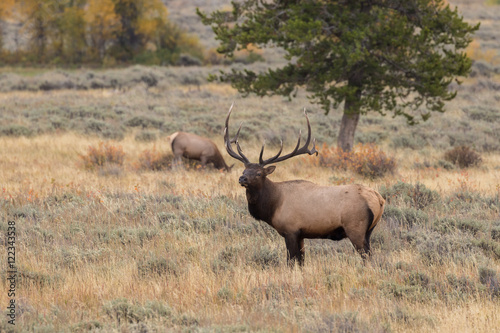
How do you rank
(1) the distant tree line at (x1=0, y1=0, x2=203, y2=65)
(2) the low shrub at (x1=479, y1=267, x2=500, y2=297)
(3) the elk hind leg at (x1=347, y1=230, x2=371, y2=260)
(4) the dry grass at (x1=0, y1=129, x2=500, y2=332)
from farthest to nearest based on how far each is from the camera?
(1) the distant tree line at (x1=0, y1=0, x2=203, y2=65) < (3) the elk hind leg at (x1=347, y1=230, x2=371, y2=260) < (2) the low shrub at (x1=479, y1=267, x2=500, y2=297) < (4) the dry grass at (x1=0, y1=129, x2=500, y2=332)

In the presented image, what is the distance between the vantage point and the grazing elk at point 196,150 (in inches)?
538

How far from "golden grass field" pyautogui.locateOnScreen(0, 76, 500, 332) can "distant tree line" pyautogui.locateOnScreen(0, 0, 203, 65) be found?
3566 centimetres

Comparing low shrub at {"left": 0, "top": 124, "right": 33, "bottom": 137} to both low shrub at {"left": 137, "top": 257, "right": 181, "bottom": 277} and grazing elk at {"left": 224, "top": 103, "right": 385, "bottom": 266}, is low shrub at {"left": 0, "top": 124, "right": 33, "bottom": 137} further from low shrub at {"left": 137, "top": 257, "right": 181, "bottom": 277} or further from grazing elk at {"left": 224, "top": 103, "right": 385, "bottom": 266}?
grazing elk at {"left": 224, "top": 103, "right": 385, "bottom": 266}

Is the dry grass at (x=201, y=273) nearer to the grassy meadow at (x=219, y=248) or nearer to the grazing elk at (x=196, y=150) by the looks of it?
the grassy meadow at (x=219, y=248)

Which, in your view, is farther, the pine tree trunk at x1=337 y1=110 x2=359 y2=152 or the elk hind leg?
the pine tree trunk at x1=337 y1=110 x2=359 y2=152

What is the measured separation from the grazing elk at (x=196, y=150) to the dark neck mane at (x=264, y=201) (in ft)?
22.3

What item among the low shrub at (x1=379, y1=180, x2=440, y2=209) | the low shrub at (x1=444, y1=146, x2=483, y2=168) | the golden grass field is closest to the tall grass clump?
the golden grass field

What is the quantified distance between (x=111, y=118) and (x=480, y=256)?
16990mm

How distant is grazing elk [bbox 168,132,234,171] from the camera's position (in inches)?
538

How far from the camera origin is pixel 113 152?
1374 cm

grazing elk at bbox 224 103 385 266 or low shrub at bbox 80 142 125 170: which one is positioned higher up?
grazing elk at bbox 224 103 385 266

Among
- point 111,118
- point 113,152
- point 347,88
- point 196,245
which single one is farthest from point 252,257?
point 111,118

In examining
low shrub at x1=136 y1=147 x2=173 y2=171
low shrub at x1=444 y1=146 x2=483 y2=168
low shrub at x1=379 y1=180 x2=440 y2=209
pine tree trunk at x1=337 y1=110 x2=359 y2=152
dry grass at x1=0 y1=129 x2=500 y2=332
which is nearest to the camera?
dry grass at x1=0 y1=129 x2=500 y2=332

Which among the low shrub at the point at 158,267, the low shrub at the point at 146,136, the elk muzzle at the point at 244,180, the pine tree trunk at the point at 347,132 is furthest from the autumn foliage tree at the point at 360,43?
the low shrub at the point at 158,267
